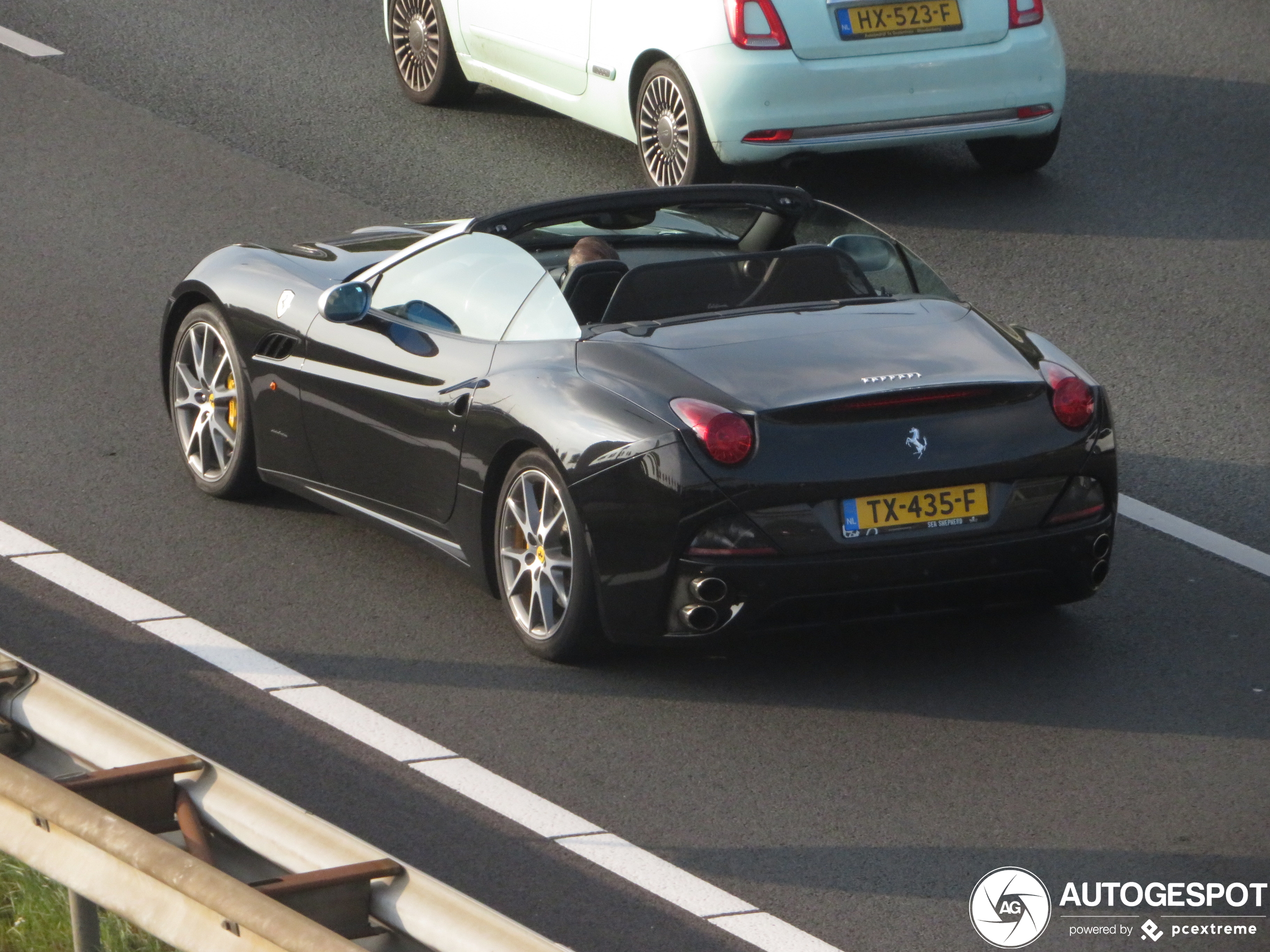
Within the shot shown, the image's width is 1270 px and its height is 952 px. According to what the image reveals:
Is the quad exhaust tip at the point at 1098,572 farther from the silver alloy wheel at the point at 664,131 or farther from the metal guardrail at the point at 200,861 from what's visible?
the silver alloy wheel at the point at 664,131

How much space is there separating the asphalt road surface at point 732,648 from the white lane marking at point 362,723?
2.7 inches

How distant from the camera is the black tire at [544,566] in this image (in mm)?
6461

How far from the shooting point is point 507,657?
686 cm

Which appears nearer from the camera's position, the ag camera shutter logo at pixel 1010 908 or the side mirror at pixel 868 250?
the ag camera shutter logo at pixel 1010 908

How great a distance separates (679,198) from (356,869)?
3.86m

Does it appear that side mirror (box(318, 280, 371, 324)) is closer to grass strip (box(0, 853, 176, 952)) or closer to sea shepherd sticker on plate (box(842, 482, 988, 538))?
sea shepherd sticker on plate (box(842, 482, 988, 538))

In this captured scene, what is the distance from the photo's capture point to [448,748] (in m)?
6.20

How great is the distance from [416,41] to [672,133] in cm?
293

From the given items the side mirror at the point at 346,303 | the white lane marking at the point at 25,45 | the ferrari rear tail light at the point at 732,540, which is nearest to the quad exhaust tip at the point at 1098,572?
the ferrari rear tail light at the point at 732,540

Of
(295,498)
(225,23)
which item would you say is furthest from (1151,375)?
(225,23)

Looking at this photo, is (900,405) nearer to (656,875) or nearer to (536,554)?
(536,554)

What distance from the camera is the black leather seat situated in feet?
22.7

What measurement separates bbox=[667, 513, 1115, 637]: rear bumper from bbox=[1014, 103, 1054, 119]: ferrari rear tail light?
18.9 feet

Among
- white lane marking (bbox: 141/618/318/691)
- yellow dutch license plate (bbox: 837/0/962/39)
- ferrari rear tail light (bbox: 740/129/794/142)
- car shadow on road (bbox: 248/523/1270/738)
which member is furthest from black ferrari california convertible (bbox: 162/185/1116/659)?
yellow dutch license plate (bbox: 837/0/962/39)
